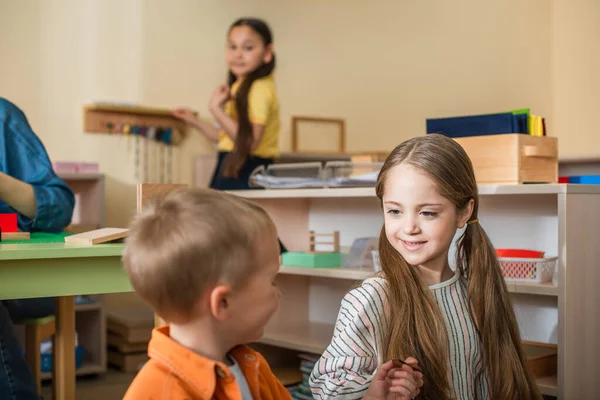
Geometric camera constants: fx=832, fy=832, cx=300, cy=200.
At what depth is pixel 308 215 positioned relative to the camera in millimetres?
3438

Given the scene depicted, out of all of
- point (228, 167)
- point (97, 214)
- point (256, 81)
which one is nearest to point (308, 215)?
point (228, 167)

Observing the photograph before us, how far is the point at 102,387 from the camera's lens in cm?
376

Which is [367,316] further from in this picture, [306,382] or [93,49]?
[93,49]

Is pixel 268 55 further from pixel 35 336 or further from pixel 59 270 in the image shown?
pixel 59 270

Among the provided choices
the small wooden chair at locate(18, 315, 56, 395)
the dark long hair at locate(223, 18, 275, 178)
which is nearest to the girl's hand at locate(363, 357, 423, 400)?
the small wooden chair at locate(18, 315, 56, 395)

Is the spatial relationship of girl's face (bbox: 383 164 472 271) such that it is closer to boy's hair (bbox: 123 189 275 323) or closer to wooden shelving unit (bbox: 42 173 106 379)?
boy's hair (bbox: 123 189 275 323)

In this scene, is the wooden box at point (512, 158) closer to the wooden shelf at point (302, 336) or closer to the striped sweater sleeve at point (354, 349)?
the wooden shelf at point (302, 336)

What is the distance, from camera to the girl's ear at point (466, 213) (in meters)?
1.81

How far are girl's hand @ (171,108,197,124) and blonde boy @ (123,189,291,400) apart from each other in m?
3.66

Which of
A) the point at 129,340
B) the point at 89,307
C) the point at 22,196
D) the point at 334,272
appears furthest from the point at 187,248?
the point at 129,340

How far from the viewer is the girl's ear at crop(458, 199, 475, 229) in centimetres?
181

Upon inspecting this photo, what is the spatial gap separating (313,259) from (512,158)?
86cm

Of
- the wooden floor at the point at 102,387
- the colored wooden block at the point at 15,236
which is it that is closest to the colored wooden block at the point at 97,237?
the colored wooden block at the point at 15,236

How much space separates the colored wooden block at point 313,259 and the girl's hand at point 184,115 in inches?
72.2
